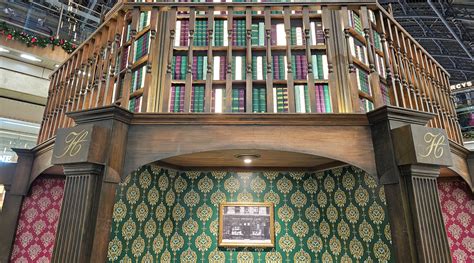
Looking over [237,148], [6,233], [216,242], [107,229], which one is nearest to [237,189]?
[216,242]

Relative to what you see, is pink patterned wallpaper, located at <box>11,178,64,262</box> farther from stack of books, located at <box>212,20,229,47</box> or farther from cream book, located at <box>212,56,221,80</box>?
stack of books, located at <box>212,20,229,47</box>

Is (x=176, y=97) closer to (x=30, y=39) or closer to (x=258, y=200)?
(x=258, y=200)

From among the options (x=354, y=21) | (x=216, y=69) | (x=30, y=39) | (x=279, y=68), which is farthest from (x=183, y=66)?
(x=30, y=39)

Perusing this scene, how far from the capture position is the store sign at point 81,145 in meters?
1.63

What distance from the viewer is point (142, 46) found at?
2.78m

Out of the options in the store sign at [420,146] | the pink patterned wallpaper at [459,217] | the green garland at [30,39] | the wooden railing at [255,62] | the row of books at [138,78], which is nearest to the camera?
the store sign at [420,146]

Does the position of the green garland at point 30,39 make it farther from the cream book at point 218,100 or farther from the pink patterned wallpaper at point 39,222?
the cream book at point 218,100

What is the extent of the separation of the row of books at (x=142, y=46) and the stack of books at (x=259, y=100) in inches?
43.2

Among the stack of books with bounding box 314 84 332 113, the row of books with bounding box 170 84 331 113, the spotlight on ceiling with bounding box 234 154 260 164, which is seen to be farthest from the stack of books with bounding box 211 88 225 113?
the stack of books with bounding box 314 84 332 113

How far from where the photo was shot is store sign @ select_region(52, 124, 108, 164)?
5.35 feet

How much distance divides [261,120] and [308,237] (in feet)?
4.37

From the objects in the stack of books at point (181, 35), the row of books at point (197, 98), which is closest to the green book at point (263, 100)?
the row of books at point (197, 98)

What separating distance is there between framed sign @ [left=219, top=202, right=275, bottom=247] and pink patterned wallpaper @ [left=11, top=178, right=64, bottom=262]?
5.45 ft

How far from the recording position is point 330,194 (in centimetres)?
265
